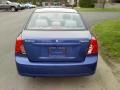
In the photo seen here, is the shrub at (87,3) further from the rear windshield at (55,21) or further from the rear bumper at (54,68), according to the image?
the rear bumper at (54,68)

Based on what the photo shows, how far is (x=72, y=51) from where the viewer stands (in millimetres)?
5777

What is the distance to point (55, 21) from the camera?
6.83m

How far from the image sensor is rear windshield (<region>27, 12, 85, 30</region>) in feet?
21.7

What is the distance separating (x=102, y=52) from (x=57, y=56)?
4124mm

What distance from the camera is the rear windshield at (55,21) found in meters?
6.61

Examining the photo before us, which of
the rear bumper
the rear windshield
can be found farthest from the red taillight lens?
the rear windshield

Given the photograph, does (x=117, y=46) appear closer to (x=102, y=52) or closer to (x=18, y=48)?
(x=102, y=52)

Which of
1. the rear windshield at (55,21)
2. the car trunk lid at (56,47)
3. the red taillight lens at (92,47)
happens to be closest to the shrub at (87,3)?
the rear windshield at (55,21)

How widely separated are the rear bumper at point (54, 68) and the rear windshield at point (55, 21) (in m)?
1.03

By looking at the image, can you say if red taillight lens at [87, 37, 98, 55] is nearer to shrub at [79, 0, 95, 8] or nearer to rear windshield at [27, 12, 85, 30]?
rear windshield at [27, 12, 85, 30]

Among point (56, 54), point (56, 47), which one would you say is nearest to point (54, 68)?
point (56, 54)

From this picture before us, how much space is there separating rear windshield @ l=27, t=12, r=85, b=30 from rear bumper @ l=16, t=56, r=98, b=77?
3.38 feet

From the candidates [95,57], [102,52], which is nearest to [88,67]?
[95,57]

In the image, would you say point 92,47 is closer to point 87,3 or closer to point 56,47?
point 56,47
